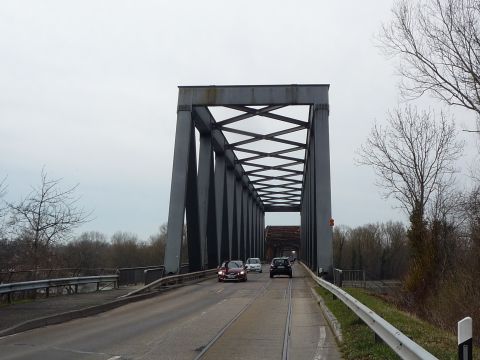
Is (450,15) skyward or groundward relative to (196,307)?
skyward

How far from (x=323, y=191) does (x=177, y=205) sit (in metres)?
8.70

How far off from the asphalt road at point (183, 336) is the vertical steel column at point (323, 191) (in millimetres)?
13624

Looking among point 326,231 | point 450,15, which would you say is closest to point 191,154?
point 326,231

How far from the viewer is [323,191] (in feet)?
103

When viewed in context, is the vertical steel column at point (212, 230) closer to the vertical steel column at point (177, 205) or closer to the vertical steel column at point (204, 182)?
the vertical steel column at point (204, 182)

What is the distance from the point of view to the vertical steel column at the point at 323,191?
3078 cm

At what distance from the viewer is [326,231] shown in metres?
30.9

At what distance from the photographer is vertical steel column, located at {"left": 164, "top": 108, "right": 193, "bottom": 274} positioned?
28703 millimetres

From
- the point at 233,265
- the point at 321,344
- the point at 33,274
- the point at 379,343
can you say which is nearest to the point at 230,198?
the point at 233,265

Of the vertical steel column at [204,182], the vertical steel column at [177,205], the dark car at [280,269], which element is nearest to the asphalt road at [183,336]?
the vertical steel column at [177,205]

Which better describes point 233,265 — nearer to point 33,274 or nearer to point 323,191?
point 323,191

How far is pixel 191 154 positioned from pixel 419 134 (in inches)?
523

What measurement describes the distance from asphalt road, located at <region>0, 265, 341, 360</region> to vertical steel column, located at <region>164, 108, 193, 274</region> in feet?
36.8

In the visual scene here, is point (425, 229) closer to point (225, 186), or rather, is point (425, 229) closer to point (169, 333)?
point (169, 333)
